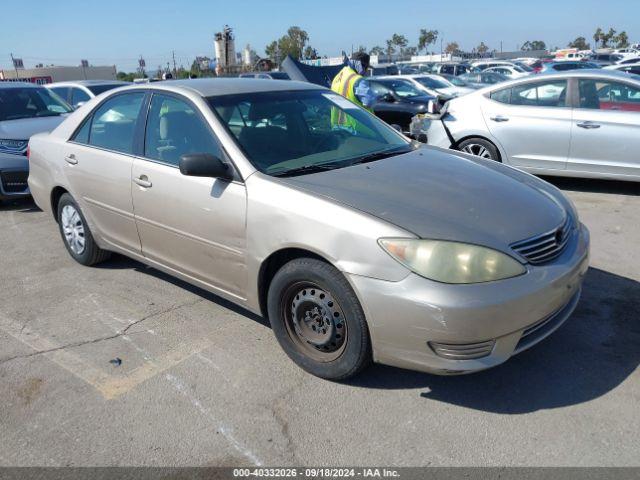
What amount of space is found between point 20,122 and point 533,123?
22.6 feet

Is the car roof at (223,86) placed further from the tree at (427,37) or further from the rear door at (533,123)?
the tree at (427,37)

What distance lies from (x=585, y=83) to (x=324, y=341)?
216 inches

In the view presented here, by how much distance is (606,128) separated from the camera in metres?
6.48

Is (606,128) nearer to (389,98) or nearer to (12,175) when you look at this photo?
(389,98)

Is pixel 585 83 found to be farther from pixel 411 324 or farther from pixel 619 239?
pixel 411 324

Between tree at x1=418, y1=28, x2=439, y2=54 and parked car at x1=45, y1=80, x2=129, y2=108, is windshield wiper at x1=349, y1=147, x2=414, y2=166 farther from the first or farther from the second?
tree at x1=418, y1=28, x2=439, y2=54

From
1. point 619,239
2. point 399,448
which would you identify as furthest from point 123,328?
point 619,239

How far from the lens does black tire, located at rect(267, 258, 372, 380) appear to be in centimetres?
283

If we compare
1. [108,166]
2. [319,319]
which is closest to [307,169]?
[319,319]

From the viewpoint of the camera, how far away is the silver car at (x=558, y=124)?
6.45 metres

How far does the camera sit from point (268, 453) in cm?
259

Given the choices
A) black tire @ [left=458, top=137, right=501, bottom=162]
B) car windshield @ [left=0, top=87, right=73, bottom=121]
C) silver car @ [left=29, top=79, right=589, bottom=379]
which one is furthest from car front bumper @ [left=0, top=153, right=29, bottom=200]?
black tire @ [left=458, top=137, right=501, bottom=162]

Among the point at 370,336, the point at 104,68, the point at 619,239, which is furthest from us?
the point at 104,68

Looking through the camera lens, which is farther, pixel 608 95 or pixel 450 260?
pixel 608 95
